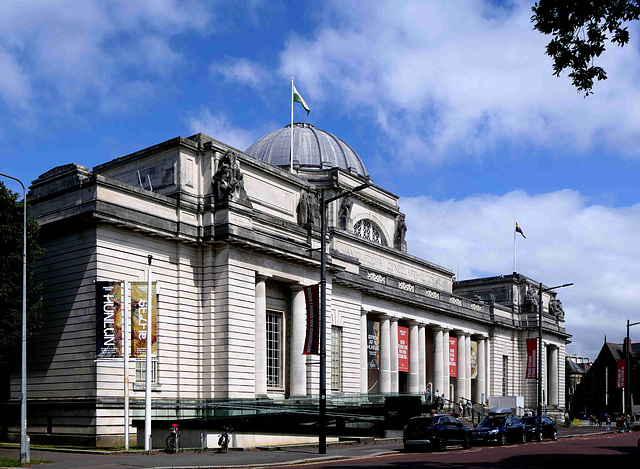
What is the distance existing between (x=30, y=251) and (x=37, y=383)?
725 centimetres

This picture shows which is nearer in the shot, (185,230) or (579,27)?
(579,27)

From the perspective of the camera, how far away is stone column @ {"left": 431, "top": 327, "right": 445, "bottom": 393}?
237 feet

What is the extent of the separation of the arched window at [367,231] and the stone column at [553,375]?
3231cm

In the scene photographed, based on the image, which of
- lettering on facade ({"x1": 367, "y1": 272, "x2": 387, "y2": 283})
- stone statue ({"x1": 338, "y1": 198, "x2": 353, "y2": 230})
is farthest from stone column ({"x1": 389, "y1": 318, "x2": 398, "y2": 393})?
stone statue ({"x1": 338, "y1": 198, "x2": 353, "y2": 230})

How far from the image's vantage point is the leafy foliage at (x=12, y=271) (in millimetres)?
37062

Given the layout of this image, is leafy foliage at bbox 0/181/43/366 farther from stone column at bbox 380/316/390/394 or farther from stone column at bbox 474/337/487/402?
stone column at bbox 474/337/487/402

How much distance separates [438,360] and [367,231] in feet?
45.6

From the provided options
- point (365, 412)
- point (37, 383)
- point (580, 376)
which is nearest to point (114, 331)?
point (37, 383)

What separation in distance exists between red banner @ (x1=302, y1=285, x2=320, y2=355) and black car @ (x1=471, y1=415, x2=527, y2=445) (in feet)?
31.6

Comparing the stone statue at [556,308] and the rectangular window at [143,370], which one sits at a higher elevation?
the stone statue at [556,308]

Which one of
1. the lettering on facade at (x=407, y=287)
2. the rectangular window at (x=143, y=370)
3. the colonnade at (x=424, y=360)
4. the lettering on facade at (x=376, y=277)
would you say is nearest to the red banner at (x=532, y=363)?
the colonnade at (x=424, y=360)

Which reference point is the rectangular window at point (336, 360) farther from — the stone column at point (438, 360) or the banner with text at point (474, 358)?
the banner with text at point (474, 358)

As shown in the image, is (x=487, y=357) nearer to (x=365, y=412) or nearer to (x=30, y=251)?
(x=365, y=412)

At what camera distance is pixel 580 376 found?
164 meters
